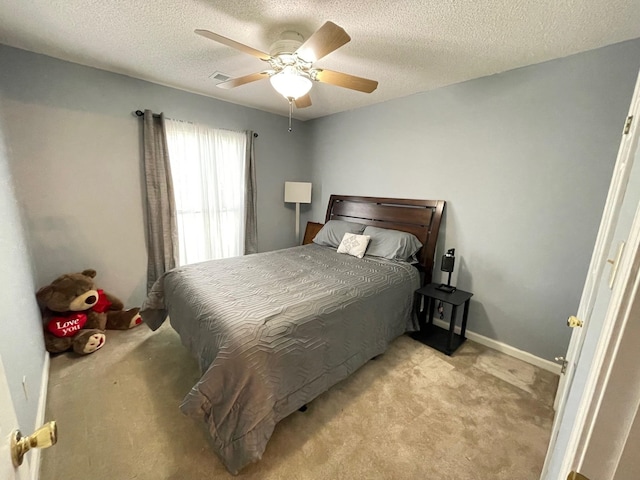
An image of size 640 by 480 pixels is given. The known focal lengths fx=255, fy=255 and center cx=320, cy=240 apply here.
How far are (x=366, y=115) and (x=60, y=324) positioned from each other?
3735 millimetres

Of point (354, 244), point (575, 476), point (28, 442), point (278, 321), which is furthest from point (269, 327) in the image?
point (354, 244)

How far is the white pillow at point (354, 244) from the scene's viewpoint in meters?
2.82

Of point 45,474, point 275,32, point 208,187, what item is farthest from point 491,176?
point 45,474

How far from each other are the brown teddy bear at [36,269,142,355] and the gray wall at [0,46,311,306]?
0.95 feet

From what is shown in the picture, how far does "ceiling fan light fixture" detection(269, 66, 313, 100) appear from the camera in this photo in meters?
1.72

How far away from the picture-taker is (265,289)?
6.22 feet

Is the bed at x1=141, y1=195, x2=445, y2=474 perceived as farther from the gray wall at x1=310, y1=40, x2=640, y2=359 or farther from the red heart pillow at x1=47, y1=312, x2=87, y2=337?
the red heart pillow at x1=47, y1=312, x2=87, y2=337

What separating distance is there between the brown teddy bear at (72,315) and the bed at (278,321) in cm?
46

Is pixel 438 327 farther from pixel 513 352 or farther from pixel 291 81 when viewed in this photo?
pixel 291 81

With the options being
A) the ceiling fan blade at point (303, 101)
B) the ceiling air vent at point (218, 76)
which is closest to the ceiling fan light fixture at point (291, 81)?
the ceiling fan blade at point (303, 101)

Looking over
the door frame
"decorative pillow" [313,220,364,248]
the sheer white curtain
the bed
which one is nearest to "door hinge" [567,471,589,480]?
the door frame

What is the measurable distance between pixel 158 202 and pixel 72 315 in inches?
50.4

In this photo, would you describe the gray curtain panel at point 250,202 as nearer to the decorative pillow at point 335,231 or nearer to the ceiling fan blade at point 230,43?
the decorative pillow at point 335,231

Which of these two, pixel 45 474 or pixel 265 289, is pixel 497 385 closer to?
pixel 265 289
